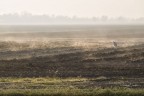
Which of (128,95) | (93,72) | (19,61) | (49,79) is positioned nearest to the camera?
(128,95)

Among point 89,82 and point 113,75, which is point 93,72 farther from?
point 89,82

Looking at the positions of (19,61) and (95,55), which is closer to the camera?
(19,61)

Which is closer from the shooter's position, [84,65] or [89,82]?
[89,82]

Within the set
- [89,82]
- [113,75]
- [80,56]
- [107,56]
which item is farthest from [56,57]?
[89,82]

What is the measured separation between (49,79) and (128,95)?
310 inches

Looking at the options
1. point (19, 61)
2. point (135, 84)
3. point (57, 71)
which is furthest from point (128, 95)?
point (19, 61)

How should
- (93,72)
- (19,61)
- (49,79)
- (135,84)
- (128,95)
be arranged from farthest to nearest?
1. (19,61)
2. (93,72)
3. (49,79)
4. (135,84)
5. (128,95)

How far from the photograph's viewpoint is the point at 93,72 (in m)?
28.6

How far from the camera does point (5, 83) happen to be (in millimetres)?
24094

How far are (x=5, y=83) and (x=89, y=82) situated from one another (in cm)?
493

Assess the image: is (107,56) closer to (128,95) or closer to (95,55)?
(95,55)

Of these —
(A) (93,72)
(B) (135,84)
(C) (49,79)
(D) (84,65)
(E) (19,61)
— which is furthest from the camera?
(E) (19,61)

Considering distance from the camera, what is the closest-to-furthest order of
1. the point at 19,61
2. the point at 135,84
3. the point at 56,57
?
the point at 135,84 → the point at 19,61 → the point at 56,57

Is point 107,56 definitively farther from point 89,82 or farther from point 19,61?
point 89,82
